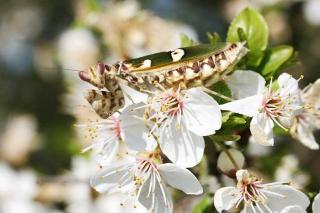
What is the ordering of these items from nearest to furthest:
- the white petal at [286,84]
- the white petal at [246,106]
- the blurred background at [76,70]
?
the white petal at [246,106], the white petal at [286,84], the blurred background at [76,70]

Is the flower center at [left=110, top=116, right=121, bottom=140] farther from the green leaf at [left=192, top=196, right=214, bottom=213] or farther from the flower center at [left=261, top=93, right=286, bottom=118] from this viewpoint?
the flower center at [left=261, top=93, right=286, bottom=118]

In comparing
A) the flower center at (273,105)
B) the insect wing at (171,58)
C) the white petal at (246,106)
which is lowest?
the flower center at (273,105)

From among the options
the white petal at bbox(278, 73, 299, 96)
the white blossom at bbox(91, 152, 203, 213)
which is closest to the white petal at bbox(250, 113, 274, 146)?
the white petal at bbox(278, 73, 299, 96)

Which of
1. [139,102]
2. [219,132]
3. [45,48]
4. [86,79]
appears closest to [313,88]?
[219,132]

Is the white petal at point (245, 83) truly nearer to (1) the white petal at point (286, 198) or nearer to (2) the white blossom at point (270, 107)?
(2) the white blossom at point (270, 107)

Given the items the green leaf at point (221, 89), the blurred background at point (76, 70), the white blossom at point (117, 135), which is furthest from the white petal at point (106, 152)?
the green leaf at point (221, 89)

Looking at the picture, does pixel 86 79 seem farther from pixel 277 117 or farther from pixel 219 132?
pixel 277 117
